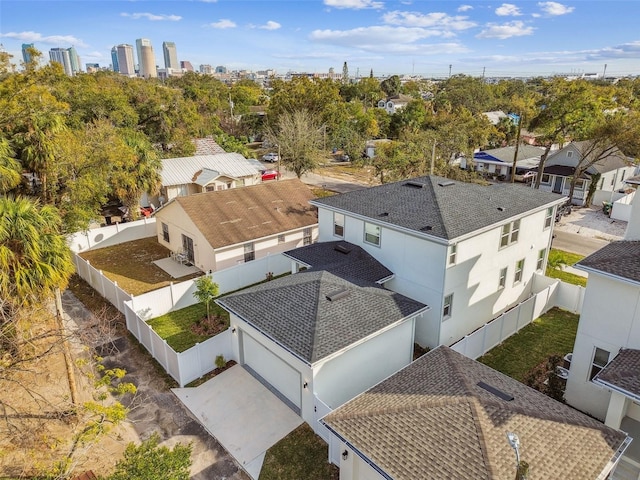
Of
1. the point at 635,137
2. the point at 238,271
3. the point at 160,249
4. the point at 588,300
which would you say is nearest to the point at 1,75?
the point at 160,249

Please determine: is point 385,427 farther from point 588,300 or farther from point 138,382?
point 138,382

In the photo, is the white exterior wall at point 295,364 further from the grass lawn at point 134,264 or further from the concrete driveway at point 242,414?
the grass lawn at point 134,264

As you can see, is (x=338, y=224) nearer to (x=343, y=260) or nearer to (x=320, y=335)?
(x=343, y=260)

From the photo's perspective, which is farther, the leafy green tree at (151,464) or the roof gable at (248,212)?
the roof gable at (248,212)

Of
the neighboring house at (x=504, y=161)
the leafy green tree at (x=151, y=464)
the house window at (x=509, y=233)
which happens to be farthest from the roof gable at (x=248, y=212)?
the neighboring house at (x=504, y=161)

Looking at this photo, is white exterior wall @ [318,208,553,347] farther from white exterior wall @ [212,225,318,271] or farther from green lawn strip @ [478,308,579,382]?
white exterior wall @ [212,225,318,271]

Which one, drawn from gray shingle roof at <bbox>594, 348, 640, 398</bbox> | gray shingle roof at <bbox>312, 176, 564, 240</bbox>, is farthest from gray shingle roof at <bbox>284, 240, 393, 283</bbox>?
gray shingle roof at <bbox>594, 348, 640, 398</bbox>

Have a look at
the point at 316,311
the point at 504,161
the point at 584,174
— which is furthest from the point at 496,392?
the point at 504,161
